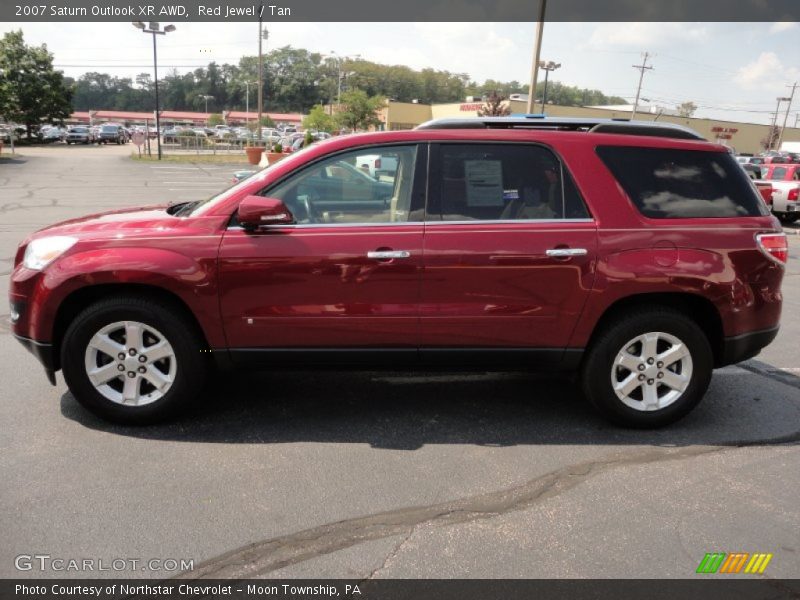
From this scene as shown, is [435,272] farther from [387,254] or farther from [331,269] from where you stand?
[331,269]

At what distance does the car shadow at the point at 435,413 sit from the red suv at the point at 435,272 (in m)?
0.20

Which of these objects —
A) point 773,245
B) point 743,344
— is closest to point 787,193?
point 773,245

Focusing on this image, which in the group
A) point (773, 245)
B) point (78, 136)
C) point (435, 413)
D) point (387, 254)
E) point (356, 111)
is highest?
point (356, 111)

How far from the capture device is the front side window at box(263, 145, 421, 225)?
389cm

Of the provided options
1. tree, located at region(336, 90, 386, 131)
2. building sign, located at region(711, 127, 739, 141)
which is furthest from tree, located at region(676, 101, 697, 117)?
tree, located at region(336, 90, 386, 131)

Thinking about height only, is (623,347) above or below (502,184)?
below

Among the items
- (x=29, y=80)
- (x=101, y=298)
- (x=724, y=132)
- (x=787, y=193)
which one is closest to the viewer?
(x=101, y=298)

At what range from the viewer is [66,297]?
12.5ft

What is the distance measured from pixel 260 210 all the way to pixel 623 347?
2314 mm

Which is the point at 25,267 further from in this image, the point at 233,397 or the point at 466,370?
the point at 466,370

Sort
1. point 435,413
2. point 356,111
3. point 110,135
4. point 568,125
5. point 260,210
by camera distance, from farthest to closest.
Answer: point 110,135, point 356,111, point 435,413, point 568,125, point 260,210

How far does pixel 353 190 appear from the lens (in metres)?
4.01

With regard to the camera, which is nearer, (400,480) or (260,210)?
(400,480)
